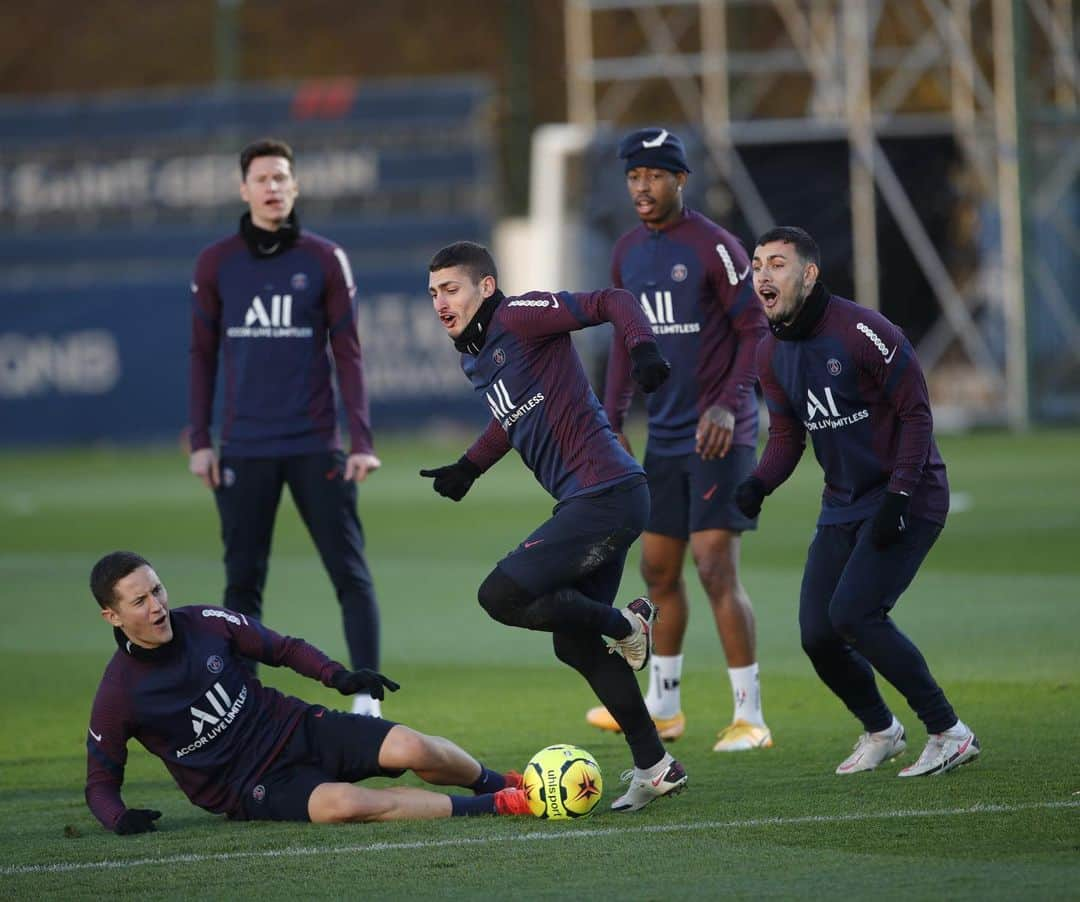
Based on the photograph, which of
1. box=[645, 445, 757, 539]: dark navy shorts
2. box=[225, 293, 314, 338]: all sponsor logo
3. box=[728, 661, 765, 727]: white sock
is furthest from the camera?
box=[225, 293, 314, 338]: all sponsor logo

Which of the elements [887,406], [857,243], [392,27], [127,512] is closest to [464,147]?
[857,243]

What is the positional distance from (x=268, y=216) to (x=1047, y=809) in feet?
14.8

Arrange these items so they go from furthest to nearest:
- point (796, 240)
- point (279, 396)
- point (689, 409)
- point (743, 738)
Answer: point (279, 396) → point (689, 409) → point (743, 738) → point (796, 240)

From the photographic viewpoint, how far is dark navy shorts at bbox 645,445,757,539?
28.9 ft

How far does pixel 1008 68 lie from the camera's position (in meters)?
28.3

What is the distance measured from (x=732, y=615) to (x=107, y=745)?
287cm

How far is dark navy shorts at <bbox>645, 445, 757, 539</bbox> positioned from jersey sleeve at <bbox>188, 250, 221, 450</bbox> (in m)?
2.12

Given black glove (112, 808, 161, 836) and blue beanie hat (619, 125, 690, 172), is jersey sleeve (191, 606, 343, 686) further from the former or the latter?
blue beanie hat (619, 125, 690, 172)

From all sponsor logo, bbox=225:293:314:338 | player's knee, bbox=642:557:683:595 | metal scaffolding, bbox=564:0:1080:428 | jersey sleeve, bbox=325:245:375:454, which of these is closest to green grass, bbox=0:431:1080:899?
player's knee, bbox=642:557:683:595

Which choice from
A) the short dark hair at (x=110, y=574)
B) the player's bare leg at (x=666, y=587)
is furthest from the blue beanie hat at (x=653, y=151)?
the short dark hair at (x=110, y=574)

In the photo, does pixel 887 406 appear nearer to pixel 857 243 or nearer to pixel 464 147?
pixel 857 243

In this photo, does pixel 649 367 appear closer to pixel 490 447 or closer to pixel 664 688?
pixel 490 447

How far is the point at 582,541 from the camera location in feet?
23.1

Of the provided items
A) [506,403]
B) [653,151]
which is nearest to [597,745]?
[506,403]
